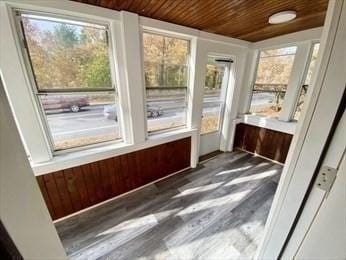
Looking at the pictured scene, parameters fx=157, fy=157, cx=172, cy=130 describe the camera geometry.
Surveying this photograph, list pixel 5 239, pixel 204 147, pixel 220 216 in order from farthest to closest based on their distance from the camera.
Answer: pixel 204 147
pixel 220 216
pixel 5 239

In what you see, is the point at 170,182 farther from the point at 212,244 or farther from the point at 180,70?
the point at 180,70

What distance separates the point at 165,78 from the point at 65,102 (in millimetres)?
1310

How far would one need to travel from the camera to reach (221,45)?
8.91ft

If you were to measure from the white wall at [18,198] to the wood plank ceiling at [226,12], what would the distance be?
165 cm

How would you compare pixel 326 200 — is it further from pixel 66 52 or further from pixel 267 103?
pixel 267 103

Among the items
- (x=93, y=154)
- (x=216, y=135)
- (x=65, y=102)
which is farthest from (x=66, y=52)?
(x=216, y=135)

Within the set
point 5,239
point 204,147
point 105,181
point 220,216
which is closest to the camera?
point 5,239

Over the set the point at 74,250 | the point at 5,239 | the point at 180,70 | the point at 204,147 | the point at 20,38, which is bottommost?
the point at 74,250

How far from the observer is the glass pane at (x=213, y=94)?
2920mm

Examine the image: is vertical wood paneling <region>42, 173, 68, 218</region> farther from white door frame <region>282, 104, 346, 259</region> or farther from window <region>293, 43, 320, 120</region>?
window <region>293, 43, 320, 120</region>

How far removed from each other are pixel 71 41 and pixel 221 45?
2.25 m

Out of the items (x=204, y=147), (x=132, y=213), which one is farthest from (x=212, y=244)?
(x=204, y=147)

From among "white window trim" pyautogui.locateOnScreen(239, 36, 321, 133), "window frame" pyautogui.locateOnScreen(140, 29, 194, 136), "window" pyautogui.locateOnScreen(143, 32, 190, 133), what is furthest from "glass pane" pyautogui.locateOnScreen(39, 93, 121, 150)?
"white window trim" pyautogui.locateOnScreen(239, 36, 321, 133)

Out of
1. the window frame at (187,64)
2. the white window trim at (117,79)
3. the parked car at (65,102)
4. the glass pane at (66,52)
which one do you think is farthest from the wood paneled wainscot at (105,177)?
the glass pane at (66,52)
